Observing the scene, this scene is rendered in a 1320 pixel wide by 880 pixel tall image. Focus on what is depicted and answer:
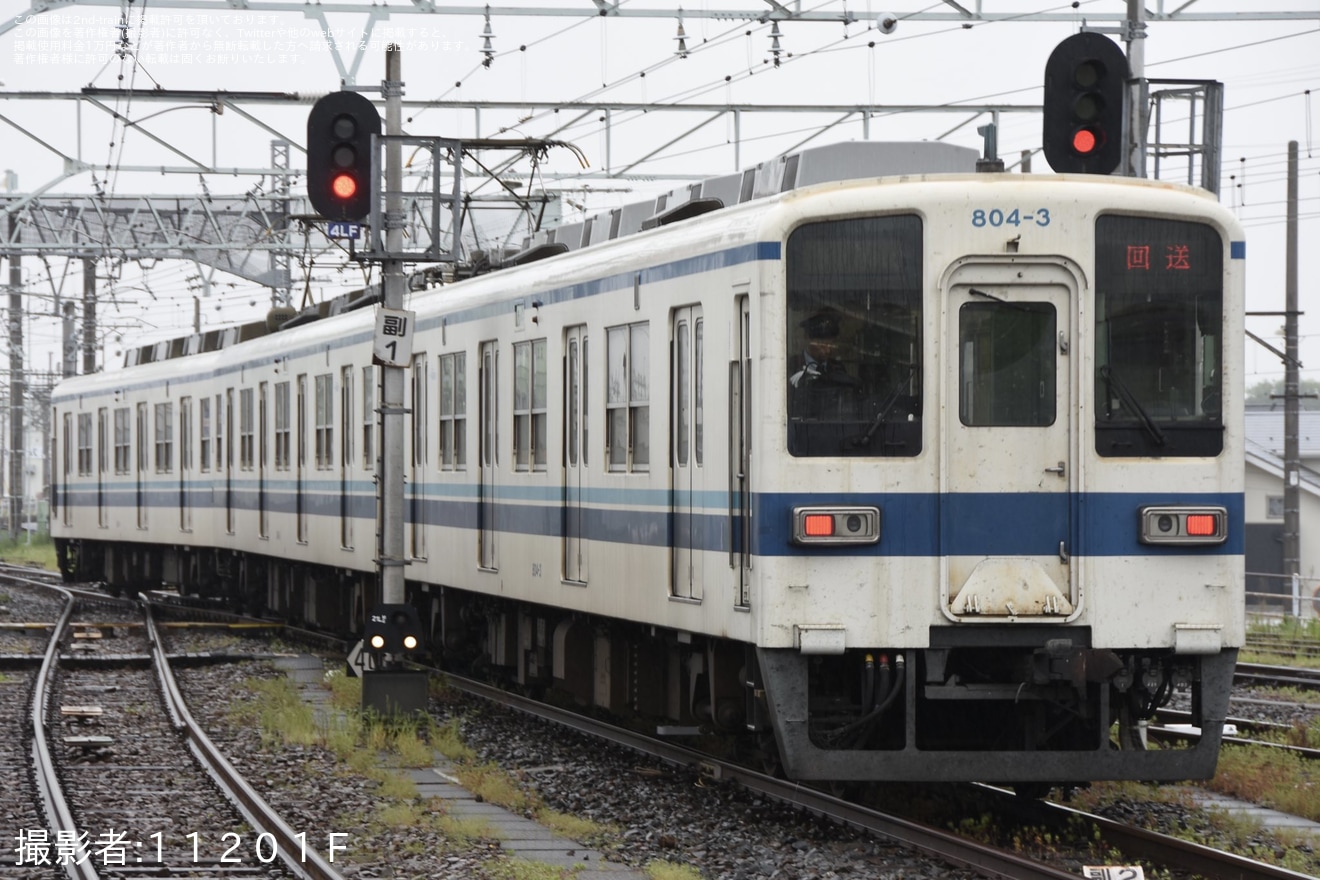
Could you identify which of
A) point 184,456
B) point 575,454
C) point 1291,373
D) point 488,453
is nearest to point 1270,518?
point 1291,373

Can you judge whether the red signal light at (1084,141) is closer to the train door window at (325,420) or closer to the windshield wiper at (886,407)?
the windshield wiper at (886,407)

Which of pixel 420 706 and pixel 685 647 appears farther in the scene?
pixel 420 706

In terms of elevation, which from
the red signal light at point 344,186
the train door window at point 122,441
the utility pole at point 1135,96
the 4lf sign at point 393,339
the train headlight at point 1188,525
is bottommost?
the train headlight at point 1188,525

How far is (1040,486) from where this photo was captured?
30.3 ft

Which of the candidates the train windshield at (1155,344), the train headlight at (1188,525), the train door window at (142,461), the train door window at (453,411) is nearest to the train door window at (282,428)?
the train door window at (453,411)

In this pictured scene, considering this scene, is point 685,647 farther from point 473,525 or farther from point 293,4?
point 293,4

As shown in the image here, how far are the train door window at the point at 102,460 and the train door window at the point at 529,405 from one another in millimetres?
16260

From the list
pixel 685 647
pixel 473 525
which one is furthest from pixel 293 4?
pixel 685 647

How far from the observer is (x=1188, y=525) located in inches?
366

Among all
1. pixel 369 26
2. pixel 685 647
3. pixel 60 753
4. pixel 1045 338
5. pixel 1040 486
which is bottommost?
pixel 60 753

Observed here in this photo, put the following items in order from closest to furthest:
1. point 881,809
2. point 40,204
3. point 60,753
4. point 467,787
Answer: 1. point 881,809
2. point 467,787
3. point 60,753
4. point 40,204

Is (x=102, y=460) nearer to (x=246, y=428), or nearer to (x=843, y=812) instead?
(x=246, y=428)

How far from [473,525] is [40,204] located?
91.3 feet

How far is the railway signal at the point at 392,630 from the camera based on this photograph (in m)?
13.4
